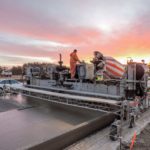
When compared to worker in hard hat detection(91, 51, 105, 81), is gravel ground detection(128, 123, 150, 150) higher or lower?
lower

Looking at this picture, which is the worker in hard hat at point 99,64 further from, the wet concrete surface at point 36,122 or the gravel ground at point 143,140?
the gravel ground at point 143,140

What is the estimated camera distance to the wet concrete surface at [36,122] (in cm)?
264

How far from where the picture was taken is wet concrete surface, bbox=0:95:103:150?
2.64 meters

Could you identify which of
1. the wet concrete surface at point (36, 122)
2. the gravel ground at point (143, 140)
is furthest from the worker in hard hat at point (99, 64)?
the gravel ground at point (143, 140)

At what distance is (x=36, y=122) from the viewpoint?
3.51 metres

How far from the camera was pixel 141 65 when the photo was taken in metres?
4.67

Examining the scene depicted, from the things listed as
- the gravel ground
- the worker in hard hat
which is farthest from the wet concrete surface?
the worker in hard hat

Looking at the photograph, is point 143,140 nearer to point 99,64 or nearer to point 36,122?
point 36,122

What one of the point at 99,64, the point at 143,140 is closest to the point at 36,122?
the point at 143,140

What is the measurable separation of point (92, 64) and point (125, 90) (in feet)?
5.72

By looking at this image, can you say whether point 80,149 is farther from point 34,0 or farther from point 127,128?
point 34,0

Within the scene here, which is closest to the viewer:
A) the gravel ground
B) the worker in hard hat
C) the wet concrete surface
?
the wet concrete surface

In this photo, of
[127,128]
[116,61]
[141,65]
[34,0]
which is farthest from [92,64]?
[34,0]

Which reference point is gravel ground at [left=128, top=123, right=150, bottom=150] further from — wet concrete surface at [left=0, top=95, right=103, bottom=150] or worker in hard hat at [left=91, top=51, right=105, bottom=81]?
worker in hard hat at [left=91, top=51, right=105, bottom=81]
